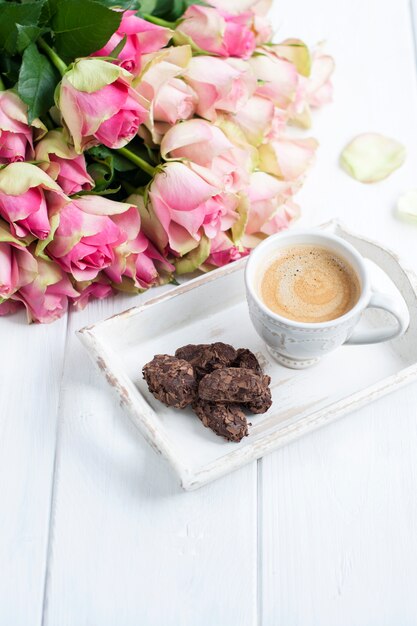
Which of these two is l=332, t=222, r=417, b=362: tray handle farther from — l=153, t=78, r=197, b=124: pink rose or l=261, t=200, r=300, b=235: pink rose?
l=153, t=78, r=197, b=124: pink rose

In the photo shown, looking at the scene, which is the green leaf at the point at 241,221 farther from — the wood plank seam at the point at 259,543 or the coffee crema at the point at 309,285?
the wood plank seam at the point at 259,543

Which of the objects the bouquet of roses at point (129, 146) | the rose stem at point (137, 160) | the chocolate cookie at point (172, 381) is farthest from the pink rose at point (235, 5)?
the chocolate cookie at point (172, 381)

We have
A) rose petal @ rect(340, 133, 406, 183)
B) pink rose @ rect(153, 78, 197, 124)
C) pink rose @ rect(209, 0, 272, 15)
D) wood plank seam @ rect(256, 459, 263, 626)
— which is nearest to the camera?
wood plank seam @ rect(256, 459, 263, 626)

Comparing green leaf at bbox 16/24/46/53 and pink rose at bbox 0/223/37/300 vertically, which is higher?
green leaf at bbox 16/24/46/53

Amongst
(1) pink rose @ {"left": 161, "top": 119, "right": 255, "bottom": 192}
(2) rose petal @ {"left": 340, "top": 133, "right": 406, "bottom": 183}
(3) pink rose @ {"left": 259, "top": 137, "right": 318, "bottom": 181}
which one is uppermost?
(1) pink rose @ {"left": 161, "top": 119, "right": 255, "bottom": 192}

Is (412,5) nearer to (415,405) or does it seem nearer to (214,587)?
(415,405)

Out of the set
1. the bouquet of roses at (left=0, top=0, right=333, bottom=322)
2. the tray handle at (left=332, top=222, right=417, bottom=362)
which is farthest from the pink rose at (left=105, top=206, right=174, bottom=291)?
the tray handle at (left=332, top=222, right=417, bottom=362)

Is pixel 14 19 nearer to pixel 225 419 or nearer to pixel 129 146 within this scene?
pixel 129 146

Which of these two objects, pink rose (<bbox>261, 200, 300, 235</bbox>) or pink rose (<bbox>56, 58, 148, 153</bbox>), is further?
pink rose (<bbox>261, 200, 300, 235</bbox>)

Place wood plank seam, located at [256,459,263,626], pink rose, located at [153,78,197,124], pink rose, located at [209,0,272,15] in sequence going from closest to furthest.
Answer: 1. wood plank seam, located at [256,459,263,626]
2. pink rose, located at [153,78,197,124]
3. pink rose, located at [209,0,272,15]
